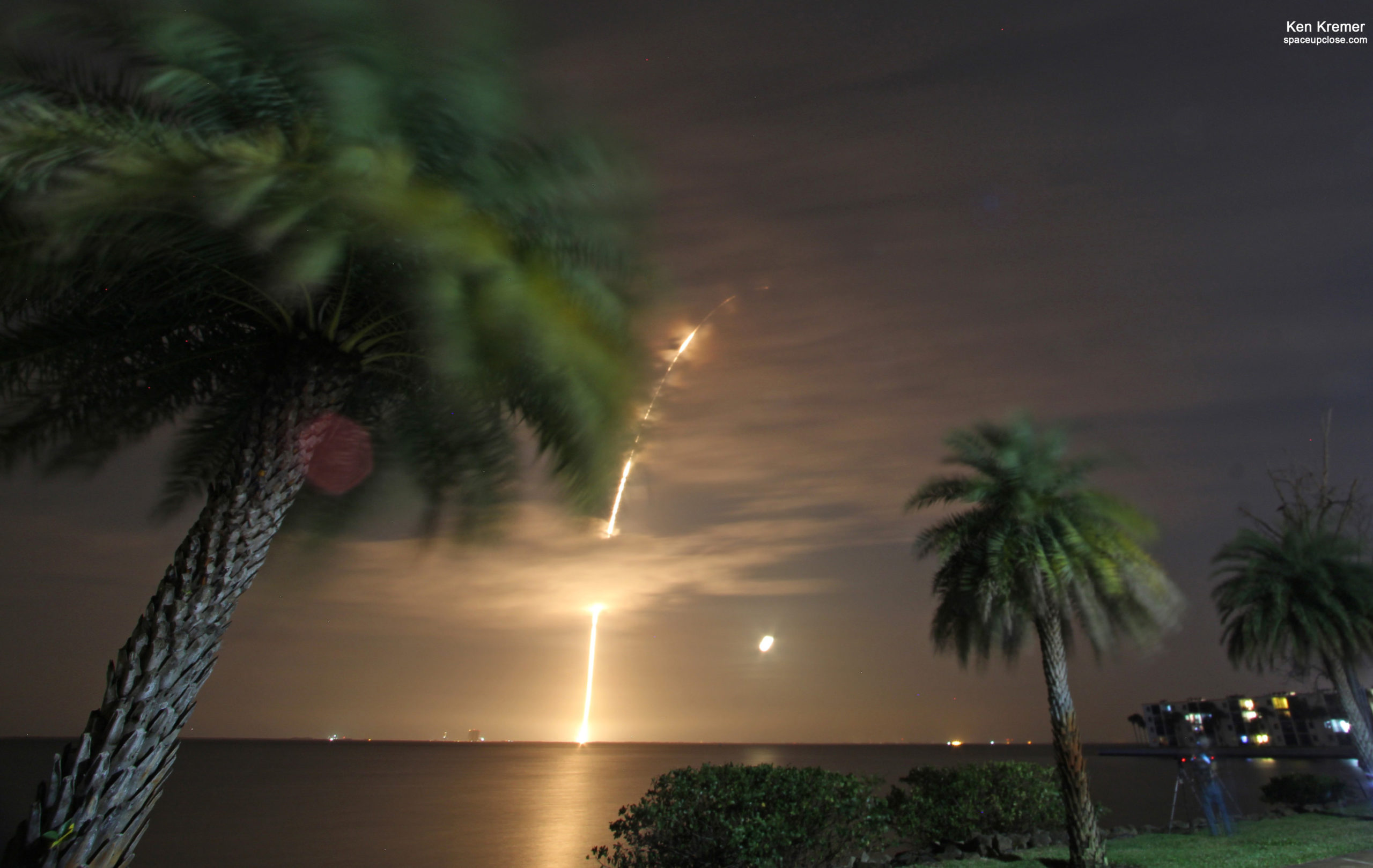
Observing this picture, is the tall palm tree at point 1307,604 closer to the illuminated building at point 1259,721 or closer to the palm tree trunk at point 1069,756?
the palm tree trunk at point 1069,756

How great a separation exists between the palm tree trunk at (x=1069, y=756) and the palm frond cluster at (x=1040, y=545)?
1.52 ft

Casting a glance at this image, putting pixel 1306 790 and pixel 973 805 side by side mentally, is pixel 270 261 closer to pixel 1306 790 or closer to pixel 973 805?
pixel 973 805

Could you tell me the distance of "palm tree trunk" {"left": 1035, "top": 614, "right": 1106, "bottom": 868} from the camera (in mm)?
11516

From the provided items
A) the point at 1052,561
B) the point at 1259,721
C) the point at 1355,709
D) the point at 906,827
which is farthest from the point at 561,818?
the point at 1259,721

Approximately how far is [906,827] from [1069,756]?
4.06 metres

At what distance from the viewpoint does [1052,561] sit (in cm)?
1219

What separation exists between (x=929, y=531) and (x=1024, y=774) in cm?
598

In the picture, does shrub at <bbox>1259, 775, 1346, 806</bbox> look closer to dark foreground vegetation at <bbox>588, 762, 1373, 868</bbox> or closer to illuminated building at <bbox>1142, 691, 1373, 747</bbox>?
dark foreground vegetation at <bbox>588, 762, 1373, 868</bbox>

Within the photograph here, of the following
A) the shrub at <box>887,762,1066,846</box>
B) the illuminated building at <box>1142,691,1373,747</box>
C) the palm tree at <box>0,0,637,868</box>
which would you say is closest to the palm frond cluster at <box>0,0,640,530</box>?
the palm tree at <box>0,0,637,868</box>

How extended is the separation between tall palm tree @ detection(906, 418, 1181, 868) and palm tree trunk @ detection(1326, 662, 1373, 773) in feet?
36.0

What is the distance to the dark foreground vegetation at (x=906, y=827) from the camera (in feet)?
31.8

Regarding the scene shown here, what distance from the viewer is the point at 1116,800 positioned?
47.0 meters

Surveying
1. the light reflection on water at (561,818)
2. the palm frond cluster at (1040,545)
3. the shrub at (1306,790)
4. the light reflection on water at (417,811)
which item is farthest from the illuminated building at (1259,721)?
the palm frond cluster at (1040,545)

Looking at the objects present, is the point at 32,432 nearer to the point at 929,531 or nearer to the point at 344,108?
the point at 344,108
